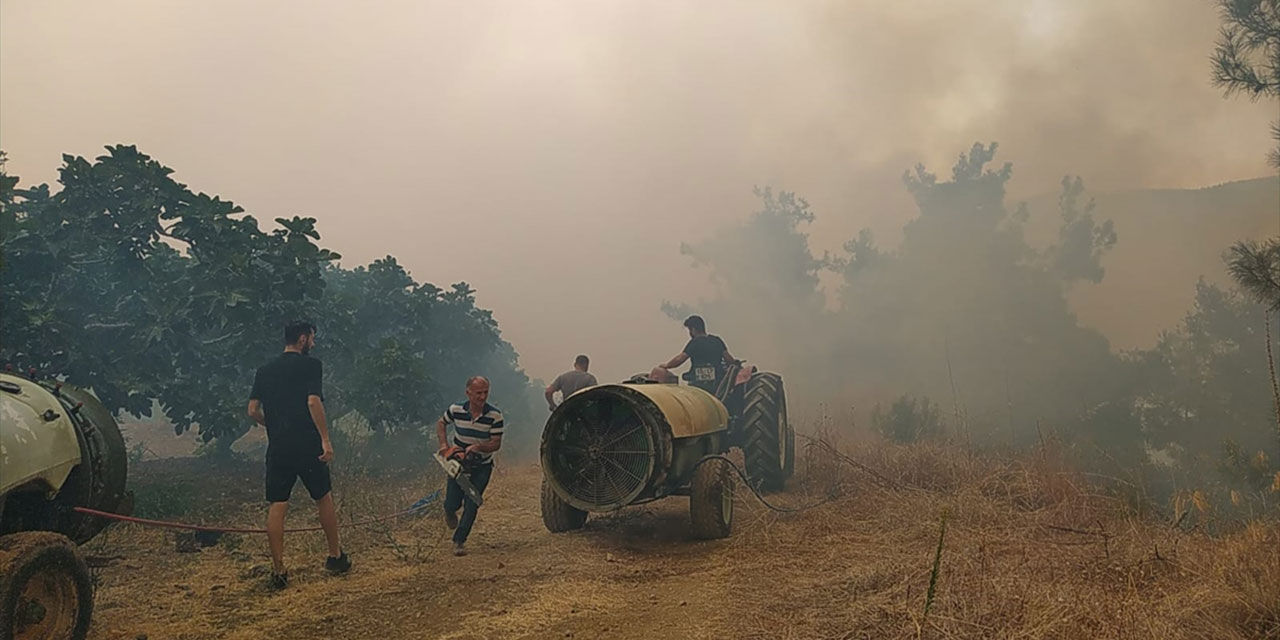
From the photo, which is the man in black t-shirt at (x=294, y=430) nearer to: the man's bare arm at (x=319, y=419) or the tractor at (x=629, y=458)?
the man's bare arm at (x=319, y=419)

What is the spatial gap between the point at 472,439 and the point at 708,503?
216 centimetres

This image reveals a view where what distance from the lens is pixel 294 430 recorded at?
5.15 m

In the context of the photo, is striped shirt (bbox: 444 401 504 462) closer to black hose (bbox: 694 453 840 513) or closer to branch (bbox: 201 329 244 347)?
black hose (bbox: 694 453 840 513)

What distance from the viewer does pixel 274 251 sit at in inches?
404

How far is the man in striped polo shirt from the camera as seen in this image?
6102 millimetres

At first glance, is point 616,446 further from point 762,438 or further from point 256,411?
point 256,411

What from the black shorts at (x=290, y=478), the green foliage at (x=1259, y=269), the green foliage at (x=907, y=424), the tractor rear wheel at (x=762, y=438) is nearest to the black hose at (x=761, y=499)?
the tractor rear wheel at (x=762, y=438)

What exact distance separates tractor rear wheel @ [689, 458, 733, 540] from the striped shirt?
184cm

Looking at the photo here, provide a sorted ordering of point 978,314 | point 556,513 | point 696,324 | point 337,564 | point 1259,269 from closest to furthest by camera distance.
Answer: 1. point 337,564
2. point 1259,269
3. point 556,513
4. point 696,324
5. point 978,314

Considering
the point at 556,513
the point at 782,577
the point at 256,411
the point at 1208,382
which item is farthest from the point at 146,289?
the point at 1208,382

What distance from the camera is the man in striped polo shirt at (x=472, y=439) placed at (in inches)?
240

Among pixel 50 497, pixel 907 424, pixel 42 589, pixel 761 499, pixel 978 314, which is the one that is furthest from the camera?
pixel 978 314

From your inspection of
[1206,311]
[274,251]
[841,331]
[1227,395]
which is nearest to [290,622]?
[274,251]

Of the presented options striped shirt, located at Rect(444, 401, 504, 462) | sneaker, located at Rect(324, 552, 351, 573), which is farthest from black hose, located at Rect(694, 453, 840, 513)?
sneaker, located at Rect(324, 552, 351, 573)
